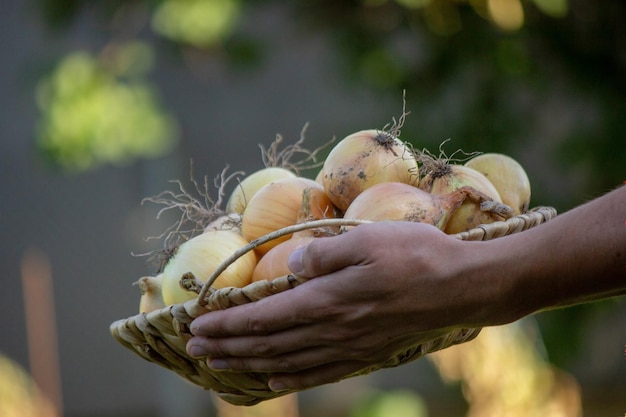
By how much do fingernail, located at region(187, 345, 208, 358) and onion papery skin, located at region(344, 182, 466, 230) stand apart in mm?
276

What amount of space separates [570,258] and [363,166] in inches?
14.6

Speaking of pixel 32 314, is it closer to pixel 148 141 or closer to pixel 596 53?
pixel 148 141

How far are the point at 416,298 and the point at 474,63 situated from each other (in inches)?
49.7

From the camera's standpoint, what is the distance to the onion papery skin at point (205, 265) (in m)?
1.14

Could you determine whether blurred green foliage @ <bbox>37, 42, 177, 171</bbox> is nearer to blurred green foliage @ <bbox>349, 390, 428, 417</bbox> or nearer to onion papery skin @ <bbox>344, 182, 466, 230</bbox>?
blurred green foliage @ <bbox>349, 390, 428, 417</bbox>

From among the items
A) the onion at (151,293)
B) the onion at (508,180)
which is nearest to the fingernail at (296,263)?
the onion at (151,293)

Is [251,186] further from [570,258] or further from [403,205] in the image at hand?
[570,258]

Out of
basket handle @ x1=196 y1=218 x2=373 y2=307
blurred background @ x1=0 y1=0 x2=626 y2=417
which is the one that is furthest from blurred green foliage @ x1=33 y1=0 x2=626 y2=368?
basket handle @ x1=196 y1=218 x2=373 y2=307

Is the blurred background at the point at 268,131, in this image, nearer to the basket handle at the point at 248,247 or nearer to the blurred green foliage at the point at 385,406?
the blurred green foliage at the point at 385,406

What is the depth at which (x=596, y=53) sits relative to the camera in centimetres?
200

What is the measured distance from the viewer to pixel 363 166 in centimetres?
121

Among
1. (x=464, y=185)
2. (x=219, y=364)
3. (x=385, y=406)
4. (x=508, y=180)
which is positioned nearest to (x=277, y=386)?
(x=219, y=364)

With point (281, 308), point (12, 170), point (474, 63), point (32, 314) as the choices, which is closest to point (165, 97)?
point (12, 170)

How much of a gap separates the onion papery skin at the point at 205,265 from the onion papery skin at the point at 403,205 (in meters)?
0.17
